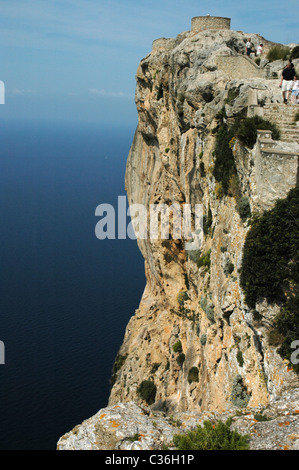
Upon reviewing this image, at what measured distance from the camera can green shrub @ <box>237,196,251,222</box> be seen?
1506 cm

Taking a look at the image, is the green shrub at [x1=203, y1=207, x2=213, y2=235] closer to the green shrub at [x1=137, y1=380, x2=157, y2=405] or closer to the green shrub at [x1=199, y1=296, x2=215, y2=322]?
the green shrub at [x1=199, y1=296, x2=215, y2=322]

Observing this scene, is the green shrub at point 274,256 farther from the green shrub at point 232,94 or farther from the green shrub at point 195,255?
the green shrub at point 195,255

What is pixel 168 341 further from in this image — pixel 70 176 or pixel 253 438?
pixel 70 176

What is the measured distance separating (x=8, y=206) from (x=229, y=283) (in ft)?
364

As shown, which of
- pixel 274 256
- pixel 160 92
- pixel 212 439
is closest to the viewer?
pixel 212 439

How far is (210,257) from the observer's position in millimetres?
19344

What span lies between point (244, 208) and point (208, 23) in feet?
52.4

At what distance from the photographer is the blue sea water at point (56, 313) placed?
43.0 metres

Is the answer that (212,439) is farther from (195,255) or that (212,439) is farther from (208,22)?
(208,22)

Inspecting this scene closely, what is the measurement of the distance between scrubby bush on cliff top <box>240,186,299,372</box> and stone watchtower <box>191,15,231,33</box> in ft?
55.6

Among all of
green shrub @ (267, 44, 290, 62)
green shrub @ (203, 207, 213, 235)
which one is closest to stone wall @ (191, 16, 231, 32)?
green shrub @ (267, 44, 290, 62)

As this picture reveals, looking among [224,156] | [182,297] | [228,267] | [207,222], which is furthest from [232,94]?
[182,297]

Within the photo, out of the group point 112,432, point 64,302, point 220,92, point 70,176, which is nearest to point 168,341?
point 220,92

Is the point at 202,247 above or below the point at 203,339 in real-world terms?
above
